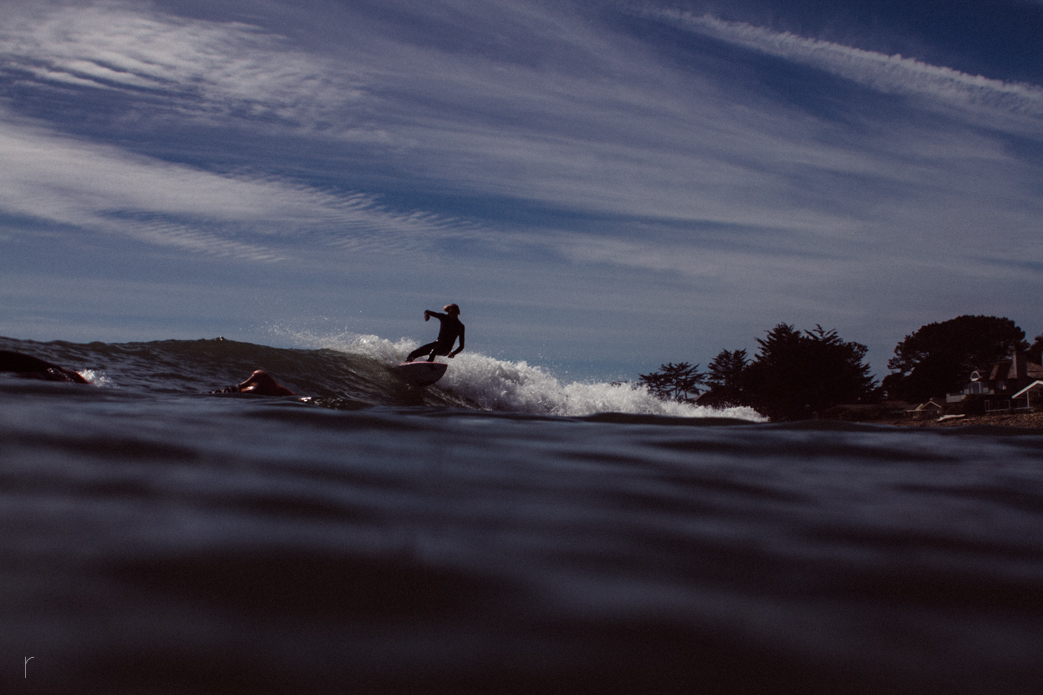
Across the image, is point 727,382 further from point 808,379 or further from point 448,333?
point 448,333

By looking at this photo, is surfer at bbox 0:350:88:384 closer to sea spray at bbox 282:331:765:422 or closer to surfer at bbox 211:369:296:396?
surfer at bbox 211:369:296:396

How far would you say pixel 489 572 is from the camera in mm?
2041

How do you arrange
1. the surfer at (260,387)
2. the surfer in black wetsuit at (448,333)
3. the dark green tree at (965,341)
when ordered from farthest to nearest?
1. the dark green tree at (965,341)
2. the surfer in black wetsuit at (448,333)
3. the surfer at (260,387)

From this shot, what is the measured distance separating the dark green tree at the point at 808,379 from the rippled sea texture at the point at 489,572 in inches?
1069

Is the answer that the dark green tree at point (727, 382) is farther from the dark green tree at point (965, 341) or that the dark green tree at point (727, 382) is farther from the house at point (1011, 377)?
the dark green tree at point (965, 341)

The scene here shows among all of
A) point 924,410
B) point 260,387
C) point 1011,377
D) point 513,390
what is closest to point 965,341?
point 1011,377

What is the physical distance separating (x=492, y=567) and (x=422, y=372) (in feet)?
56.2

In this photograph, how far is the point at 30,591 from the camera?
5.81 ft

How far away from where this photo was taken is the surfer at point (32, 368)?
667 centimetres

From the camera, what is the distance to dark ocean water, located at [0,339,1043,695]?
1534 millimetres

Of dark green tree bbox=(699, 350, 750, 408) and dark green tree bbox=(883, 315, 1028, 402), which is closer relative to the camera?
dark green tree bbox=(699, 350, 750, 408)

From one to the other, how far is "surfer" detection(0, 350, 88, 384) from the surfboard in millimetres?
11845

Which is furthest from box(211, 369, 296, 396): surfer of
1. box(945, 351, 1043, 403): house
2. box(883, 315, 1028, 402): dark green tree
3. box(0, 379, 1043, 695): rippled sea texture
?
box(883, 315, 1028, 402): dark green tree

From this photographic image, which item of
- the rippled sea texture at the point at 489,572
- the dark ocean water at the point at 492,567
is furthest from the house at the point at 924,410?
the rippled sea texture at the point at 489,572
